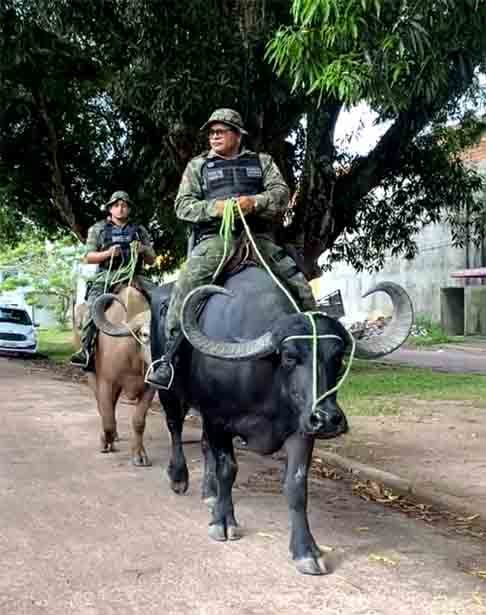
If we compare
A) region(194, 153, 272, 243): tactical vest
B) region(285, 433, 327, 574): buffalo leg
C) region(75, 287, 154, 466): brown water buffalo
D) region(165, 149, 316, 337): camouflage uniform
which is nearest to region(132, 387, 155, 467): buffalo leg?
region(75, 287, 154, 466): brown water buffalo

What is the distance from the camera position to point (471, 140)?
17.2 metres

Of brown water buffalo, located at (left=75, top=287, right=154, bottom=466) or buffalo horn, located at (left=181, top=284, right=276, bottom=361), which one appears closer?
buffalo horn, located at (left=181, top=284, right=276, bottom=361)

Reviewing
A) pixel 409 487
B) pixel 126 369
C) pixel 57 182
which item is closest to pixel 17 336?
pixel 57 182

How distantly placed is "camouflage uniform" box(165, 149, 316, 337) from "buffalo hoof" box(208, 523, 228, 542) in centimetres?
143

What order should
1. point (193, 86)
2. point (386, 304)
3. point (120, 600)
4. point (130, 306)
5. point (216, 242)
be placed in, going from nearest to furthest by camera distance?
point (120, 600), point (216, 242), point (130, 306), point (193, 86), point (386, 304)

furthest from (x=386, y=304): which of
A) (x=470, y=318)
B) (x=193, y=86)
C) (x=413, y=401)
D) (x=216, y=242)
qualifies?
(x=216, y=242)

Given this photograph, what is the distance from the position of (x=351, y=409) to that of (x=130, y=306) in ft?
15.9

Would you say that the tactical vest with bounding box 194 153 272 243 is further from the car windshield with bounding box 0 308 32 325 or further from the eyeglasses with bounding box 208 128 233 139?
the car windshield with bounding box 0 308 32 325

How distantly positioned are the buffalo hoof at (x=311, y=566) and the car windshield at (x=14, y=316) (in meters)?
22.4

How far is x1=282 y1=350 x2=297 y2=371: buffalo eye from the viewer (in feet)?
15.8

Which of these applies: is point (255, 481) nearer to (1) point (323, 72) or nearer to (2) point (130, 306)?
(2) point (130, 306)

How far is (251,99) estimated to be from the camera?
12.4 meters

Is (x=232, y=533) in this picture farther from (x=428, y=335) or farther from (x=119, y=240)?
(x=428, y=335)

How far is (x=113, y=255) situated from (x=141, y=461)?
2190 mm
